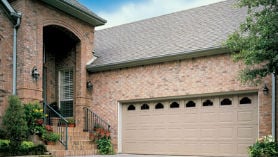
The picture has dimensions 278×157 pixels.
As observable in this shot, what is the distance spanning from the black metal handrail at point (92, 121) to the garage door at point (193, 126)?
0.92 meters

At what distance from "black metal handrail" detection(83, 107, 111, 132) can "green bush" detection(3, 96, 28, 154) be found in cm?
367

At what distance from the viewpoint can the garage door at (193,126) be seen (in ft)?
38.1

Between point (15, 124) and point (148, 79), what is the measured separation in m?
5.23

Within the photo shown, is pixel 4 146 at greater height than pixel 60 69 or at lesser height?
lesser

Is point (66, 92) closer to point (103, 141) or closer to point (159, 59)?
point (103, 141)

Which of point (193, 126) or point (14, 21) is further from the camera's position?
point (193, 126)

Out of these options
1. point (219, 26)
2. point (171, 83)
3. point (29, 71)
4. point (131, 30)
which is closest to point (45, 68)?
point (29, 71)

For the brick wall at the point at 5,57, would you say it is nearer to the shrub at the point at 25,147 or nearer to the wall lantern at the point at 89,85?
the shrub at the point at 25,147

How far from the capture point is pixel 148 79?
1361cm

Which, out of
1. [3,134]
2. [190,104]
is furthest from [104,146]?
[3,134]

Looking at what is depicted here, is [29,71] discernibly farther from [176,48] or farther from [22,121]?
[176,48]

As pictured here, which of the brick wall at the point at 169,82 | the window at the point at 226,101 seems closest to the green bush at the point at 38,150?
the brick wall at the point at 169,82

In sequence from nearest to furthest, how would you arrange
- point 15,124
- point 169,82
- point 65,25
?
point 15,124
point 169,82
point 65,25

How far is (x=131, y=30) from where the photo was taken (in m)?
17.5
